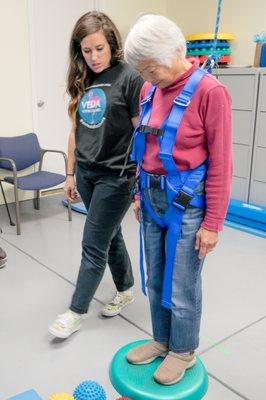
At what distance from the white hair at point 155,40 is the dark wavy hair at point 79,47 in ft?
1.68

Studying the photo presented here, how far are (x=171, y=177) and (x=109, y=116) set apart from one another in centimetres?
54

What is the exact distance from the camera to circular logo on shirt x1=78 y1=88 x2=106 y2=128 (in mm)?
1775

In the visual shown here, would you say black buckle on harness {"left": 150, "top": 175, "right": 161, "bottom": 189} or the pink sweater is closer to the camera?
the pink sweater

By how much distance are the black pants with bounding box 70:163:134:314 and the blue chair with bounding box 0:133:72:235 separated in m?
1.61

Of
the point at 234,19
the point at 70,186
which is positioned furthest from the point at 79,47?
the point at 234,19

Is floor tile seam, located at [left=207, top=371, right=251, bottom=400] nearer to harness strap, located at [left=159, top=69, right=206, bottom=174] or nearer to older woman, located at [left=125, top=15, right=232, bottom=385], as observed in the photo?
older woman, located at [left=125, top=15, right=232, bottom=385]

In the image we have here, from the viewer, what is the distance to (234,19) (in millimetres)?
4391

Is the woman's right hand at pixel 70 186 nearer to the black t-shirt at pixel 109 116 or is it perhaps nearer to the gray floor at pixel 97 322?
the black t-shirt at pixel 109 116

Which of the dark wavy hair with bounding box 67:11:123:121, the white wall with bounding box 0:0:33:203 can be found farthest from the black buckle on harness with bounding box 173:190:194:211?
the white wall with bounding box 0:0:33:203

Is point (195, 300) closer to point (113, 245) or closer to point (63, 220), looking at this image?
point (113, 245)

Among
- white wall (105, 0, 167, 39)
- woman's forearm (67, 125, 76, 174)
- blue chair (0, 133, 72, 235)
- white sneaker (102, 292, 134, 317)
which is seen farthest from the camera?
white wall (105, 0, 167, 39)

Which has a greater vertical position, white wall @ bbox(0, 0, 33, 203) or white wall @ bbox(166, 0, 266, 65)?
white wall @ bbox(166, 0, 266, 65)

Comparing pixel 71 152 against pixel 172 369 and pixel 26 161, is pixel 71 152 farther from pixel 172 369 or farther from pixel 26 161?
pixel 26 161

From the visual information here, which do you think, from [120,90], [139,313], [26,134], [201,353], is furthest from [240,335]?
[26,134]
